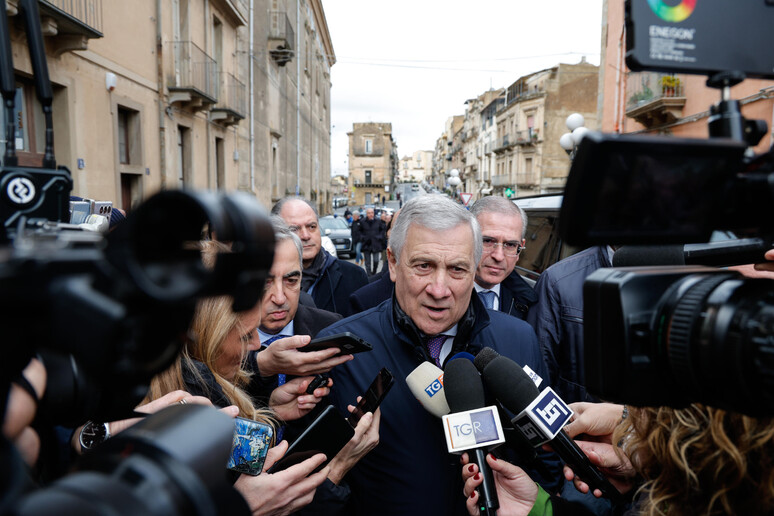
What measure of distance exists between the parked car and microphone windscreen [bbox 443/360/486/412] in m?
15.4

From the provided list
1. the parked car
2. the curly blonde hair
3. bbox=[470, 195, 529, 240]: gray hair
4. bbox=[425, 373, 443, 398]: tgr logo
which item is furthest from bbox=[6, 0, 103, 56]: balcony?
the parked car

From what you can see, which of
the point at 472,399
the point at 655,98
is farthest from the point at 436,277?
the point at 655,98

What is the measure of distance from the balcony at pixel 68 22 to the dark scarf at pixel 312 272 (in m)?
5.63

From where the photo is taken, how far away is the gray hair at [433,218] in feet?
8.11

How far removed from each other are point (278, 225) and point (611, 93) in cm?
1841

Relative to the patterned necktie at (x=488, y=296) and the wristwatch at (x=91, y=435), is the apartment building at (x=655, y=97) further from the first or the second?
the wristwatch at (x=91, y=435)

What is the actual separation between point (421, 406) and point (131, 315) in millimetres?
1772

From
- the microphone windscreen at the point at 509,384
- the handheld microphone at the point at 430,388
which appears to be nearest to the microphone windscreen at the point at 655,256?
the microphone windscreen at the point at 509,384

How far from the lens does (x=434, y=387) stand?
75.8 inches

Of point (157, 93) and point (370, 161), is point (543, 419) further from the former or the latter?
point (370, 161)

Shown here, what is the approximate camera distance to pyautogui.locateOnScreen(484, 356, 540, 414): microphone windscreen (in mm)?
1607

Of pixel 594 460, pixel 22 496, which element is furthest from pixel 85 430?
pixel 594 460

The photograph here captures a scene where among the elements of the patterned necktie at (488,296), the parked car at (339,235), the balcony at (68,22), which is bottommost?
the parked car at (339,235)

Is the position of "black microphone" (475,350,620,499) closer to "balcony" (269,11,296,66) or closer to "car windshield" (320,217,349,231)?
"car windshield" (320,217,349,231)
